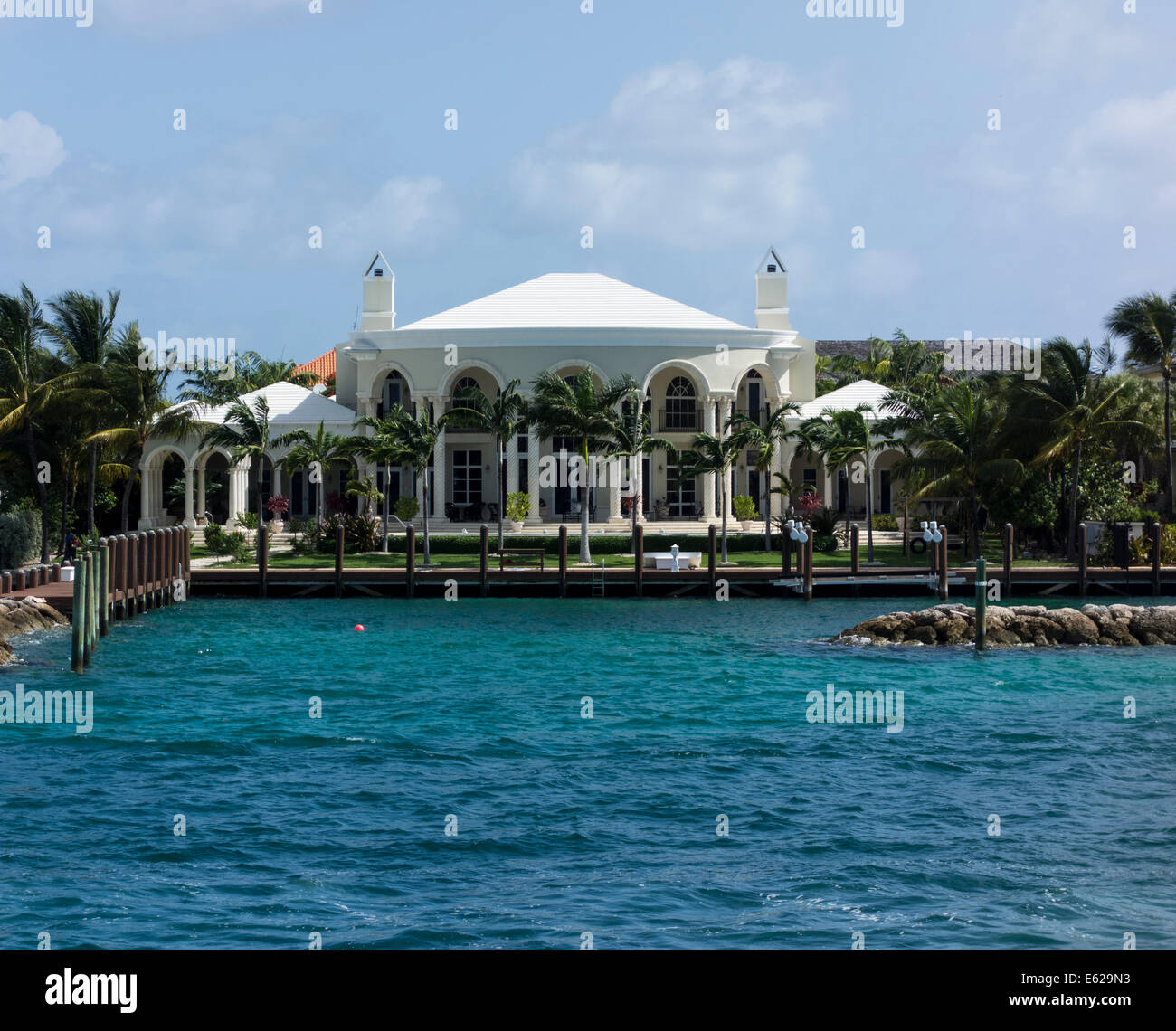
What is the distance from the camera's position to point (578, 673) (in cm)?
2878

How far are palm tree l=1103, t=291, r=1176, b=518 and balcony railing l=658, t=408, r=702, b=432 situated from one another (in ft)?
53.6

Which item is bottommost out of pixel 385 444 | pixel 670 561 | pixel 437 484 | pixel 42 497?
pixel 670 561

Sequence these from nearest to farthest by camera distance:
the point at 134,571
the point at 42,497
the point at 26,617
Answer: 1. the point at 26,617
2. the point at 134,571
3. the point at 42,497

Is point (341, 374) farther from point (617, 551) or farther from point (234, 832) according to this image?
point (234, 832)

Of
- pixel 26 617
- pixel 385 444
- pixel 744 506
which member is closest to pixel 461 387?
pixel 385 444

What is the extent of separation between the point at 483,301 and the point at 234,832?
45675mm

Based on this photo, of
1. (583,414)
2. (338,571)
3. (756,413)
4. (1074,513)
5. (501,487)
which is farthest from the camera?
(756,413)

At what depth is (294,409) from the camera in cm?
5775

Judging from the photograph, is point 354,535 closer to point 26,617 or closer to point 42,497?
point 42,497

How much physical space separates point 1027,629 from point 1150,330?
778 inches

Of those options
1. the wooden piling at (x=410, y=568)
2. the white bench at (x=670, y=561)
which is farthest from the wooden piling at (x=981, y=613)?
the wooden piling at (x=410, y=568)

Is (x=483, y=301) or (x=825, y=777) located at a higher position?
(x=483, y=301)

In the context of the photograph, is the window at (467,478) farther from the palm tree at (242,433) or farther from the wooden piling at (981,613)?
the wooden piling at (981,613)
